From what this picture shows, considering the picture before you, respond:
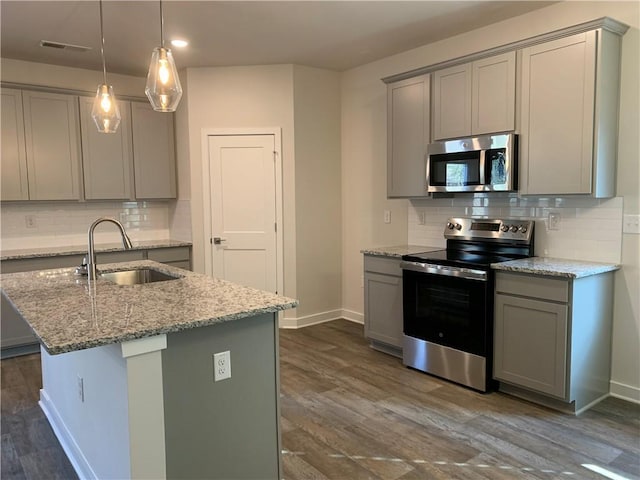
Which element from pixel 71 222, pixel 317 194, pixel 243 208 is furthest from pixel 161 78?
pixel 71 222

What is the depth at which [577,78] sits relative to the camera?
2994 mm

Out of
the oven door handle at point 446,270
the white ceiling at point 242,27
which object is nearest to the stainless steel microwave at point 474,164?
the oven door handle at point 446,270

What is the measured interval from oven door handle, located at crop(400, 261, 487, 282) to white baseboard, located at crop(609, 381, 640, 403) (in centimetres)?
113

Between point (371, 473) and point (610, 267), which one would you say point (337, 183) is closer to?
point (610, 267)

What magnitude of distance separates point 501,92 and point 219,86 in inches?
108

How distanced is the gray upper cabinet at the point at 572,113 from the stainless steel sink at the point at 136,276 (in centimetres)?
253

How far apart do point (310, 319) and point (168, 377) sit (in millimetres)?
3333

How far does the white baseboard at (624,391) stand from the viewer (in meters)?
3.14

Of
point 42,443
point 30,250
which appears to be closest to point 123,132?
point 30,250

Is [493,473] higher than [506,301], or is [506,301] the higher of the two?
[506,301]

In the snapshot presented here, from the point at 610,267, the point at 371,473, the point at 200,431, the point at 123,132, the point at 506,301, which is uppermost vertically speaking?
the point at 123,132

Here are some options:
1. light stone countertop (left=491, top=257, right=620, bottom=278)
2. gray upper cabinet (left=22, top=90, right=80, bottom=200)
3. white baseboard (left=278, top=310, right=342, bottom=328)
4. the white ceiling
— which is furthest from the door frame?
light stone countertop (left=491, top=257, right=620, bottom=278)

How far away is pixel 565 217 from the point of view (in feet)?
11.1

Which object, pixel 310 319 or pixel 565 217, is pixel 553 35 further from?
pixel 310 319
